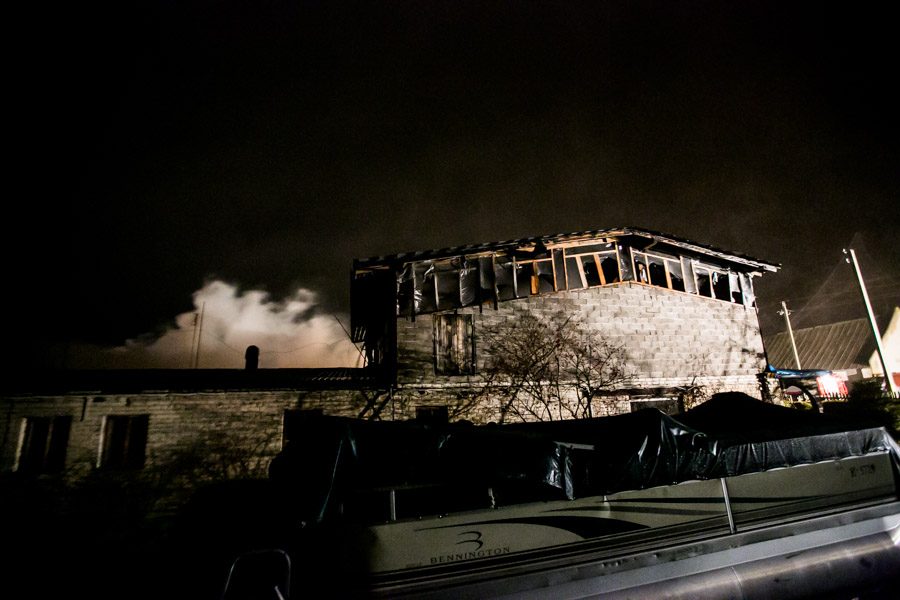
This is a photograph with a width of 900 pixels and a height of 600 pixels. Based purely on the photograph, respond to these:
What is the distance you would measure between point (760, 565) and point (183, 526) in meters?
7.26

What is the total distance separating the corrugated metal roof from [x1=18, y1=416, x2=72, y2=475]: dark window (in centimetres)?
5135

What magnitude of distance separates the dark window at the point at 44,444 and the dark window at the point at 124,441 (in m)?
1.00

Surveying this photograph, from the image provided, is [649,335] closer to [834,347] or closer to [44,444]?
[44,444]

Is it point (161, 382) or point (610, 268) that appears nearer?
point (161, 382)

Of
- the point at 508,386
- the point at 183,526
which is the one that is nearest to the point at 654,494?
the point at 183,526

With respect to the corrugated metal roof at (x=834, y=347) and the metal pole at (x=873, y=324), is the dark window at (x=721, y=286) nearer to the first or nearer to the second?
the metal pole at (x=873, y=324)

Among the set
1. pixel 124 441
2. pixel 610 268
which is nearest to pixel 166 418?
pixel 124 441

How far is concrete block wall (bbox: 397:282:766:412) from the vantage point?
1420 cm

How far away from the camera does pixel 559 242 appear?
1588cm

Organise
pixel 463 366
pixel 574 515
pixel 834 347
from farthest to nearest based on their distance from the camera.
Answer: pixel 834 347 → pixel 463 366 → pixel 574 515

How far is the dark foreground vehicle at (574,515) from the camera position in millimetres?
4438

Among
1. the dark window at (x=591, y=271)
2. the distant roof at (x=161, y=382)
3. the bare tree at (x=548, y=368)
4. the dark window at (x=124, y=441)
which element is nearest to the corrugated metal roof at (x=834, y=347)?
the dark window at (x=591, y=271)

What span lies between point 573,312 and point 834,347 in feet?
132

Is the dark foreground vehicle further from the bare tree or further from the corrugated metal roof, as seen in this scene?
the corrugated metal roof
